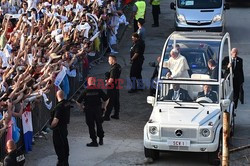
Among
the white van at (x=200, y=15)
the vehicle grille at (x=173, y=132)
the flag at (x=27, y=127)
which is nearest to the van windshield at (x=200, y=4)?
the white van at (x=200, y=15)

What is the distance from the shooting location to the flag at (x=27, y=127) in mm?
15789

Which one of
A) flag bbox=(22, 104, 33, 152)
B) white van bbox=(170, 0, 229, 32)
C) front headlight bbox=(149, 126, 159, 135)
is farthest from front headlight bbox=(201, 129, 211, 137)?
white van bbox=(170, 0, 229, 32)

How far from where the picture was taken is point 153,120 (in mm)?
15523

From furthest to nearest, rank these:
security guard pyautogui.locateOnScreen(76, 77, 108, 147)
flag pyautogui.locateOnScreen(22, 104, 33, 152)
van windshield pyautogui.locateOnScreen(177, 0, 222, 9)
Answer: van windshield pyautogui.locateOnScreen(177, 0, 222, 9)
security guard pyautogui.locateOnScreen(76, 77, 108, 147)
flag pyautogui.locateOnScreen(22, 104, 33, 152)

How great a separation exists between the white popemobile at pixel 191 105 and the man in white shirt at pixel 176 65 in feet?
0.34

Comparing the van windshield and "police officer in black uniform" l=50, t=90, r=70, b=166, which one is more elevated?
the van windshield

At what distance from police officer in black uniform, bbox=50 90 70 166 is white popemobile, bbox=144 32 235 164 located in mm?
1668

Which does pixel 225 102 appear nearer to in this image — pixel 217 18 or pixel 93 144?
pixel 93 144

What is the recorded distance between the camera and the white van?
28031 mm

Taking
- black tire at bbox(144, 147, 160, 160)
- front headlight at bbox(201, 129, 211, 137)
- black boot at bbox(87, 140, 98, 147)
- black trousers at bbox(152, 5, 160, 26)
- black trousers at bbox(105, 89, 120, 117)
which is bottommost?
black boot at bbox(87, 140, 98, 147)

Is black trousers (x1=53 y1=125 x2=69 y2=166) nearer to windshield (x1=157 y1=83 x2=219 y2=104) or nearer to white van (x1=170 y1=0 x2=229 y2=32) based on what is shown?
windshield (x1=157 y1=83 x2=219 y2=104)

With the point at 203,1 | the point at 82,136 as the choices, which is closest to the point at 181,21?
the point at 203,1

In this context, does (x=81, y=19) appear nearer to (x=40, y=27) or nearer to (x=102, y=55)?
(x=40, y=27)

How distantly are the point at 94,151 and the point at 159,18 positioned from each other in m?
17.9
